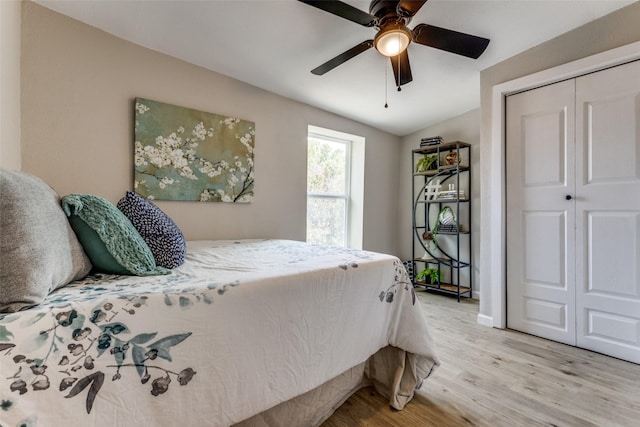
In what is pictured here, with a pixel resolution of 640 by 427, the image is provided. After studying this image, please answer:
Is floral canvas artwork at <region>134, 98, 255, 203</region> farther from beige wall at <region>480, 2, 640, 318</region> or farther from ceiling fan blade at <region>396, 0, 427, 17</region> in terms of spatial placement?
beige wall at <region>480, 2, 640, 318</region>

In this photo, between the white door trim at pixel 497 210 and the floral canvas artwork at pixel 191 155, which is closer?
the floral canvas artwork at pixel 191 155

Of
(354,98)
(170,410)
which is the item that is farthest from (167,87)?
(170,410)

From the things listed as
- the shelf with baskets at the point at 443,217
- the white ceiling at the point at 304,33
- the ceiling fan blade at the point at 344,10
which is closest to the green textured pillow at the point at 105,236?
the ceiling fan blade at the point at 344,10

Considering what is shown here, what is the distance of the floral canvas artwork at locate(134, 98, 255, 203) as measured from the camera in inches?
79.9

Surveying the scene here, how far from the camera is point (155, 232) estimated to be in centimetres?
133

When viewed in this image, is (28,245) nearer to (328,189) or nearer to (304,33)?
(304,33)

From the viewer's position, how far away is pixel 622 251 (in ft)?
6.31

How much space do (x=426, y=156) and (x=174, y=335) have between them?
369 centimetres

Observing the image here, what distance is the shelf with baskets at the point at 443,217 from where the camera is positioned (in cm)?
336

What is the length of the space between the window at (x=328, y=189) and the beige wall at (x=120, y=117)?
0.34 meters

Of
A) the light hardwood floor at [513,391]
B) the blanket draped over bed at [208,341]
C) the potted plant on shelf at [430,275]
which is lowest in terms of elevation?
the light hardwood floor at [513,391]

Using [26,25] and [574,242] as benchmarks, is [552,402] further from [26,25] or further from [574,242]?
[26,25]

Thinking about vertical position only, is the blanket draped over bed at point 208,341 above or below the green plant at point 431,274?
above

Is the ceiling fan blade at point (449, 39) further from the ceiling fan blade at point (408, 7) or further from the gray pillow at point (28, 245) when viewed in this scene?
the gray pillow at point (28, 245)
